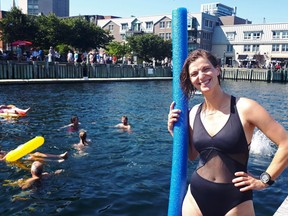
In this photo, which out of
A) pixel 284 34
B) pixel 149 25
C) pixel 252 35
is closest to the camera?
pixel 284 34

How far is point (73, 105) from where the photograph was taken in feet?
66.6

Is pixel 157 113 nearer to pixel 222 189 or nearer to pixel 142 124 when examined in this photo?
pixel 142 124

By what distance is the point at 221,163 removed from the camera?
105 inches

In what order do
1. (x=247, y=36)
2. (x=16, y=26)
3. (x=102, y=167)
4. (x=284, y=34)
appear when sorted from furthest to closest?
(x=247, y=36) < (x=284, y=34) < (x=16, y=26) < (x=102, y=167)

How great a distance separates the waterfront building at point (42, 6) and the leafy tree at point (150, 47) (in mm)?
124764

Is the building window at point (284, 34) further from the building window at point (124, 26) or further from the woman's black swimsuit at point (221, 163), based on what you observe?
the woman's black swimsuit at point (221, 163)

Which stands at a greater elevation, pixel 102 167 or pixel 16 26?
pixel 16 26

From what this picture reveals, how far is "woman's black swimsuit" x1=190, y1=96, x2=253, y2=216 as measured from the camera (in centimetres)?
257

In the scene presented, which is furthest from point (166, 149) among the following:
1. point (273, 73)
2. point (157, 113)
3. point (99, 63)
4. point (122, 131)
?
point (273, 73)

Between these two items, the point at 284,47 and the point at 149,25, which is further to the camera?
the point at 149,25

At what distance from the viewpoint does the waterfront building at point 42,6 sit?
587 feet

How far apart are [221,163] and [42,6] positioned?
20054 cm

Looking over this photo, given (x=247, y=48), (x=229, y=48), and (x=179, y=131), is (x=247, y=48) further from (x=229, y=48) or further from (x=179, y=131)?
(x=179, y=131)

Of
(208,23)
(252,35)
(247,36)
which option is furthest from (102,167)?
(208,23)
